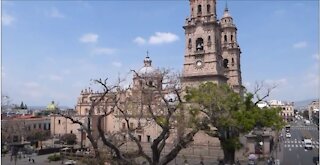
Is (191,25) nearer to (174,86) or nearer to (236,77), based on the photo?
(236,77)

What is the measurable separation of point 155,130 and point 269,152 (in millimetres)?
18591

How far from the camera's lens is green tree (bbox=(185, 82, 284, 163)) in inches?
1130

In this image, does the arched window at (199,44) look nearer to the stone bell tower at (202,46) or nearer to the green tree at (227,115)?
the stone bell tower at (202,46)

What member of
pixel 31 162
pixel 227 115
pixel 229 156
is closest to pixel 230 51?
pixel 229 156

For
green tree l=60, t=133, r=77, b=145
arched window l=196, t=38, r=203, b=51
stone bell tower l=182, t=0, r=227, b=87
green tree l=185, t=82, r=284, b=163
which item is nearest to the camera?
green tree l=185, t=82, r=284, b=163

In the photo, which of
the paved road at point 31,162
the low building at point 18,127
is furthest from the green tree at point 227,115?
the low building at point 18,127

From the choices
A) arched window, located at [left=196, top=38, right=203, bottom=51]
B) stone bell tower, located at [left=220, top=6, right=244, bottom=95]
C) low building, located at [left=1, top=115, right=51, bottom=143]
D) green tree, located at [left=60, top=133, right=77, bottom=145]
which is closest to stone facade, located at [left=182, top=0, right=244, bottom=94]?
arched window, located at [left=196, top=38, right=203, bottom=51]

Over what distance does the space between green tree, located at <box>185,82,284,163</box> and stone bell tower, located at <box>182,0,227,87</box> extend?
11.5 meters

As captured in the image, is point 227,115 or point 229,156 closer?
point 227,115

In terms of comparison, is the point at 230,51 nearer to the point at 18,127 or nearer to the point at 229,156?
Answer: the point at 229,156

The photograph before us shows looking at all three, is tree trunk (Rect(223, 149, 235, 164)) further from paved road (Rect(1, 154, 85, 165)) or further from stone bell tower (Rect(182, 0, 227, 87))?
paved road (Rect(1, 154, 85, 165))

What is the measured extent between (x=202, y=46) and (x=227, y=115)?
1749 centimetres

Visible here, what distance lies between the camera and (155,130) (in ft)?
168

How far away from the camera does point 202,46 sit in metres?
44.7
